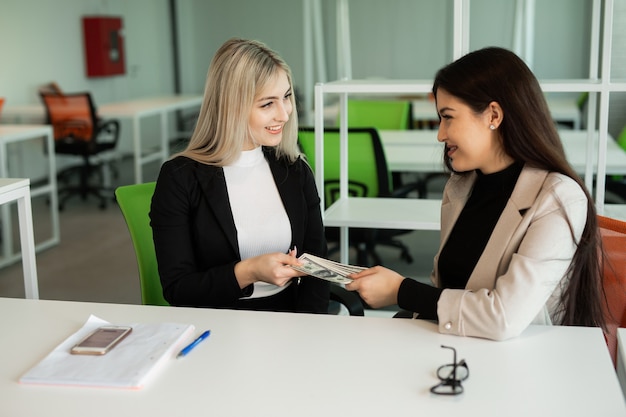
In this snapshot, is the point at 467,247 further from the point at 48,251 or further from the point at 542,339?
the point at 48,251

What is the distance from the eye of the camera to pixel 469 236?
1942 millimetres

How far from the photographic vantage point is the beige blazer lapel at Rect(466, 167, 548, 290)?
68.9 inches

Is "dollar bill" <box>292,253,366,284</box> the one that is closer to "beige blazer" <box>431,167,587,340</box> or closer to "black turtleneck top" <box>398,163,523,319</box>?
"black turtleneck top" <box>398,163,523,319</box>

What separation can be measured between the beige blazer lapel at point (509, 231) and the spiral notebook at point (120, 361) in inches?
26.8

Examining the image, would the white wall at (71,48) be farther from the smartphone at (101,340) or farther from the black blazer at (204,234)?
the smartphone at (101,340)

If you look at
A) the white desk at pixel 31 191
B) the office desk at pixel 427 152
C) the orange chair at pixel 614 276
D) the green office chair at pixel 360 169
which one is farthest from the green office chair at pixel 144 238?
the white desk at pixel 31 191

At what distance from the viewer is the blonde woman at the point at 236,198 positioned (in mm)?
2129

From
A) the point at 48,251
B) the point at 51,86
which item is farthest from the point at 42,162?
the point at 48,251

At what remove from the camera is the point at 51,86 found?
7609 mm

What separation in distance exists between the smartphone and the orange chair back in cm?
513

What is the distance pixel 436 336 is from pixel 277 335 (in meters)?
0.34

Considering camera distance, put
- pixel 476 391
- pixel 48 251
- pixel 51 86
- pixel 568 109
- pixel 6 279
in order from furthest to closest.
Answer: pixel 51 86 < pixel 568 109 < pixel 48 251 < pixel 6 279 < pixel 476 391

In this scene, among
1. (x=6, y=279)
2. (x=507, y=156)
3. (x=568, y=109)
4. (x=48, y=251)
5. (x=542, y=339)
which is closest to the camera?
(x=542, y=339)

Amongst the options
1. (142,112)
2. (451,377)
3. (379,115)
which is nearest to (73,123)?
(142,112)
